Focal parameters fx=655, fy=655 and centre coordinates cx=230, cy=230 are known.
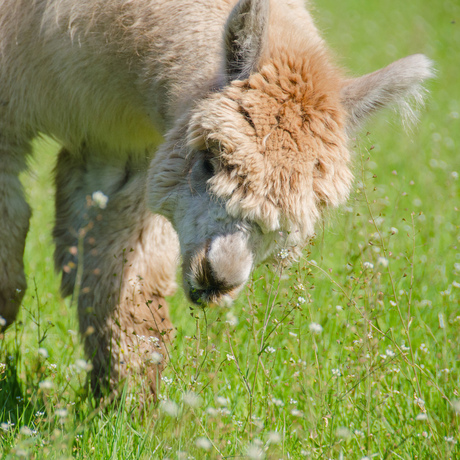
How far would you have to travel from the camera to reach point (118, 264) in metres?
3.72

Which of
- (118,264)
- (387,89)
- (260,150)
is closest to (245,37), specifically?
(260,150)

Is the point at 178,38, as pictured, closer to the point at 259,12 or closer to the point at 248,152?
the point at 259,12

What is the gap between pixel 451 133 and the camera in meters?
9.30

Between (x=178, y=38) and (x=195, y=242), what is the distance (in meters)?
1.06

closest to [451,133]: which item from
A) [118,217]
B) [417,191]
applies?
[417,191]

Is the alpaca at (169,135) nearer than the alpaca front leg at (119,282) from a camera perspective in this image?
Yes

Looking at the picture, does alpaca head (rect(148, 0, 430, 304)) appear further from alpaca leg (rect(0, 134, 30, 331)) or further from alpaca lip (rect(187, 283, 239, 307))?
alpaca leg (rect(0, 134, 30, 331))

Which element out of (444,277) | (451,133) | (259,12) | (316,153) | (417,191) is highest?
(259,12)

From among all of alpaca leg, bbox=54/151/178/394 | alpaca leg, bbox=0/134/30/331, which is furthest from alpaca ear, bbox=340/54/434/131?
alpaca leg, bbox=0/134/30/331

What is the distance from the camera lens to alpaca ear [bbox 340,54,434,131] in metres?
2.81

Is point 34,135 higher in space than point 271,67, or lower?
lower

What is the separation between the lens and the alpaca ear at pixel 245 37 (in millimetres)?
2652

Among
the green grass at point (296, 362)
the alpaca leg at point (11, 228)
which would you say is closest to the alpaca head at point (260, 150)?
the green grass at point (296, 362)

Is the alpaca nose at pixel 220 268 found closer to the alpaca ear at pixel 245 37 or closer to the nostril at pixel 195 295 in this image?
the nostril at pixel 195 295
